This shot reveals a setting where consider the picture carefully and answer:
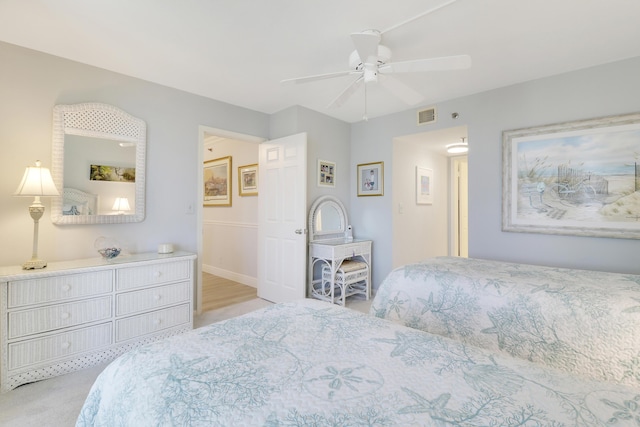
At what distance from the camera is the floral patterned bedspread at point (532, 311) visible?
144cm

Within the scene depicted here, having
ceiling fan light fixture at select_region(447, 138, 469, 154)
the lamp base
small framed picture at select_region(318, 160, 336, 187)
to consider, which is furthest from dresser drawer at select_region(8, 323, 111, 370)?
ceiling fan light fixture at select_region(447, 138, 469, 154)

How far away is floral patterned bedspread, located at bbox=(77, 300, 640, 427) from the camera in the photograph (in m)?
0.70

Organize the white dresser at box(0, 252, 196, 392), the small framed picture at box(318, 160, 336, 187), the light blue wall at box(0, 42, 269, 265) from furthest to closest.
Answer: the small framed picture at box(318, 160, 336, 187) < the light blue wall at box(0, 42, 269, 265) < the white dresser at box(0, 252, 196, 392)

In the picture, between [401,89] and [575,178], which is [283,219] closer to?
[401,89]

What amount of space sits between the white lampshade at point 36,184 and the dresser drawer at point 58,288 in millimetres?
612

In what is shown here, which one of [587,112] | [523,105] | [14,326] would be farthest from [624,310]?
[14,326]

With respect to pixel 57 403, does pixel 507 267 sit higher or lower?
higher

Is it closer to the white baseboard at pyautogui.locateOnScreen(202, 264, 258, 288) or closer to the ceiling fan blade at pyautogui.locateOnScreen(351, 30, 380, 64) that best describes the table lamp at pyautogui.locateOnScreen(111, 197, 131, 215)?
the white baseboard at pyautogui.locateOnScreen(202, 264, 258, 288)

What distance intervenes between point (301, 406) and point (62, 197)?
108 inches

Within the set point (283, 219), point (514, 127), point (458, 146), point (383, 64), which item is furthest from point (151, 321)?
point (458, 146)

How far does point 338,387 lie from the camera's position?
2.64 ft

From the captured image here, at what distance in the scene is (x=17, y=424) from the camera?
1.62 metres

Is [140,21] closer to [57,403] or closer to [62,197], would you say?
[62,197]

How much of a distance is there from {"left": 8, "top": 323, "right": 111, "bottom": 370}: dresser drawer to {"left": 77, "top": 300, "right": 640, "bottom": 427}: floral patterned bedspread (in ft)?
5.08
